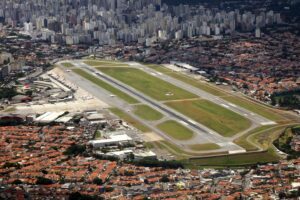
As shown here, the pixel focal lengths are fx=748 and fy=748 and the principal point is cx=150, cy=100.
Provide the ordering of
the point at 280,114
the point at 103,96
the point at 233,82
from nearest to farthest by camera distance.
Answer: the point at 280,114 < the point at 103,96 < the point at 233,82

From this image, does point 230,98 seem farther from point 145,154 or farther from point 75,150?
point 75,150

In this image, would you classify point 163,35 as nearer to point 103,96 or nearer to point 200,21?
A: point 200,21

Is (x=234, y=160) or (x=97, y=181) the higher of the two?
(x=97, y=181)

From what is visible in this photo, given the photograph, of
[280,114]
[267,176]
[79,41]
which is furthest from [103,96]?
[79,41]

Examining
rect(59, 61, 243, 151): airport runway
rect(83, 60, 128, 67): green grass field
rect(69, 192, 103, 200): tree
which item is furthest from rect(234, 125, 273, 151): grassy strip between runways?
rect(83, 60, 128, 67): green grass field

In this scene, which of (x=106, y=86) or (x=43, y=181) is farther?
(x=106, y=86)

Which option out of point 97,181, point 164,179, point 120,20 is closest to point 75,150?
point 97,181

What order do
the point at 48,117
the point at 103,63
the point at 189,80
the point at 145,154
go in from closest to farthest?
the point at 145,154 → the point at 48,117 → the point at 189,80 → the point at 103,63
